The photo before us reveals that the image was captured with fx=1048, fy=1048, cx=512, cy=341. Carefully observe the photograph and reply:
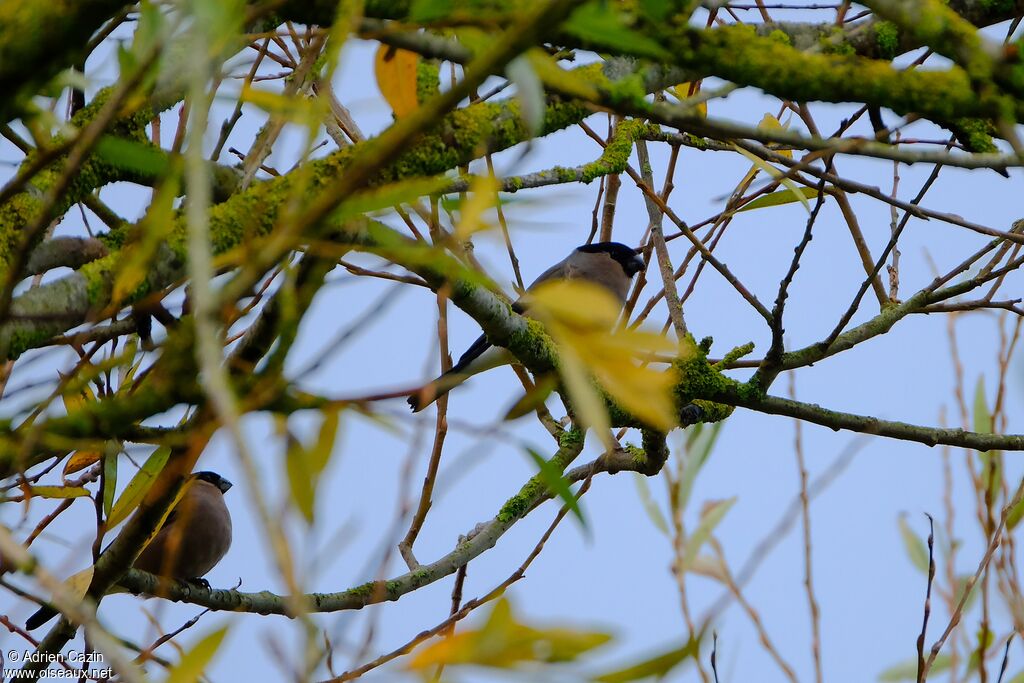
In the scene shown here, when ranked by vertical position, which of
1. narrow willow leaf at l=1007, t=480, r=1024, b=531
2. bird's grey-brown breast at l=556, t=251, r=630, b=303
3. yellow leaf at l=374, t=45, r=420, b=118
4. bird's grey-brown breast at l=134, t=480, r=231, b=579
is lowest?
yellow leaf at l=374, t=45, r=420, b=118

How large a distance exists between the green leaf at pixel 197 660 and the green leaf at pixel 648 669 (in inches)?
10.0

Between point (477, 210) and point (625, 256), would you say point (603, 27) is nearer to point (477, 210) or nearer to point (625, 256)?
point (477, 210)

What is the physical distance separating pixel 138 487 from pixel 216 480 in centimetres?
334

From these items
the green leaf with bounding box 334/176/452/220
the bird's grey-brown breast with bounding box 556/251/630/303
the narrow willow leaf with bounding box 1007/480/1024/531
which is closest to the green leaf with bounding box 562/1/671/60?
the green leaf with bounding box 334/176/452/220

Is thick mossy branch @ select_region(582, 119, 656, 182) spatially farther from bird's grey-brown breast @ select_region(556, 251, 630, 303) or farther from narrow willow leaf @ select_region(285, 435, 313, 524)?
bird's grey-brown breast @ select_region(556, 251, 630, 303)

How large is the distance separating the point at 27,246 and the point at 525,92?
0.37 m

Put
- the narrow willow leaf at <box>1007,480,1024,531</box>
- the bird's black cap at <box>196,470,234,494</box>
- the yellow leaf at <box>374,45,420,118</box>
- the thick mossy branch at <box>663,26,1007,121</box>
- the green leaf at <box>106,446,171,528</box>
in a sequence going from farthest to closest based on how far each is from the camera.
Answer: the bird's black cap at <box>196,470,234,494</box> < the narrow willow leaf at <box>1007,480,1024,531</box> < the green leaf at <box>106,446,171,528</box> < the thick mossy branch at <box>663,26,1007,121</box> < the yellow leaf at <box>374,45,420,118</box>

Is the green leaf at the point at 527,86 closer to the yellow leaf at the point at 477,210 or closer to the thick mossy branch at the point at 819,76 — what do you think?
the yellow leaf at the point at 477,210

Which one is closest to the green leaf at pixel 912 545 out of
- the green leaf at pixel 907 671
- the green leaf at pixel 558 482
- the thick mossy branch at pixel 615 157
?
the green leaf at pixel 907 671

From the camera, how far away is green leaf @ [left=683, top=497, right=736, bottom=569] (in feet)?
5.79

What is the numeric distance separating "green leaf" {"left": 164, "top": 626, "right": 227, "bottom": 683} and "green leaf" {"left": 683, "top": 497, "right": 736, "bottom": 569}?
1105 millimetres

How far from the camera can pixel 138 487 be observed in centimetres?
167

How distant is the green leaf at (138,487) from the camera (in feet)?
5.37

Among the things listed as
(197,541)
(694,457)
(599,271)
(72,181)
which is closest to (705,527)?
(694,457)
